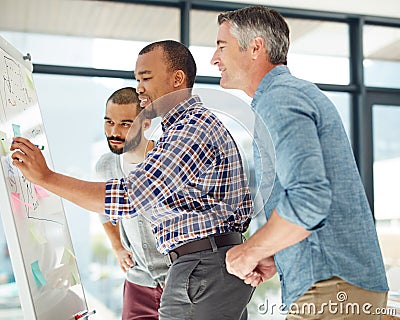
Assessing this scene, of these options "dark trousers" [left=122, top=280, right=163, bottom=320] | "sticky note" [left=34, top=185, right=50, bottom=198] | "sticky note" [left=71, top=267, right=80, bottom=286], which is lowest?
"dark trousers" [left=122, top=280, right=163, bottom=320]

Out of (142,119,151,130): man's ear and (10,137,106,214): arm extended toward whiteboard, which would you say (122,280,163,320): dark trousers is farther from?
(10,137,106,214): arm extended toward whiteboard

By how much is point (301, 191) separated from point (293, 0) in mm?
3126

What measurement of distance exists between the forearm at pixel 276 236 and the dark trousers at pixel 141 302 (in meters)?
1.07

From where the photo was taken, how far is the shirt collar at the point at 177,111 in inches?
68.9

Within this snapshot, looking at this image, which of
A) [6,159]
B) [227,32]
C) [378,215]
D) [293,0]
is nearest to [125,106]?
[6,159]

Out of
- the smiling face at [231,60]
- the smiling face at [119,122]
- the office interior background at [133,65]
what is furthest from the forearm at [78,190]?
the office interior background at [133,65]

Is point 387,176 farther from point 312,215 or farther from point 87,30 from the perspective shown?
point 312,215

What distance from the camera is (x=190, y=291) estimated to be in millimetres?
1642

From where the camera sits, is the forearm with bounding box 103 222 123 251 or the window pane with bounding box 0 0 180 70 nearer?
the forearm with bounding box 103 222 123 251

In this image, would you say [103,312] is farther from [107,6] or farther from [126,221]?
[107,6]

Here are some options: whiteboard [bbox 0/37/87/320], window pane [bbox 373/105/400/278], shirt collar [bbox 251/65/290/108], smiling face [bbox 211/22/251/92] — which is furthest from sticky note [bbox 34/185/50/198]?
window pane [bbox 373/105/400/278]

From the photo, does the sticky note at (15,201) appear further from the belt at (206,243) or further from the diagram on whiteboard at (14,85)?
the belt at (206,243)

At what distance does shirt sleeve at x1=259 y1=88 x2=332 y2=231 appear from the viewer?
52.1 inches

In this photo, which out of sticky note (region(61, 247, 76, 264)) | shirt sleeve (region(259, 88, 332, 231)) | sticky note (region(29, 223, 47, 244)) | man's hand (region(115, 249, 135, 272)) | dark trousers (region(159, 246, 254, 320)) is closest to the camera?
shirt sleeve (region(259, 88, 332, 231))
